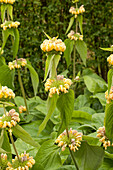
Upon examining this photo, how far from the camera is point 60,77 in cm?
140

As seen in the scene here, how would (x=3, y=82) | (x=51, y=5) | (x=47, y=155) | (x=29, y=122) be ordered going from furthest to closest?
1. (x=51, y=5)
2. (x=29, y=122)
3. (x=3, y=82)
4. (x=47, y=155)

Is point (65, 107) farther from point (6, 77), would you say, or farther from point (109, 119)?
point (6, 77)

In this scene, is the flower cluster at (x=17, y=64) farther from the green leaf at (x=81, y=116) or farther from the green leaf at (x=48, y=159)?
the green leaf at (x=48, y=159)

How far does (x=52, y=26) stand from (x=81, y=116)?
2368 mm

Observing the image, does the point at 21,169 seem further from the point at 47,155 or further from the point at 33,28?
the point at 33,28

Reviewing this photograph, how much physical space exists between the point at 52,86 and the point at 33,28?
10.7 feet

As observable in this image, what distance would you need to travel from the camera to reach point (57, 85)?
1341 millimetres

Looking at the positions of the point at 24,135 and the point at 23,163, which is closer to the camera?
the point at 24,135

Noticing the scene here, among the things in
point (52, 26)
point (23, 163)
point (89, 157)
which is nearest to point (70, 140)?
point (89, 157)

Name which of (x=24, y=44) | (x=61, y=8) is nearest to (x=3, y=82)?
(x=24, y=44)

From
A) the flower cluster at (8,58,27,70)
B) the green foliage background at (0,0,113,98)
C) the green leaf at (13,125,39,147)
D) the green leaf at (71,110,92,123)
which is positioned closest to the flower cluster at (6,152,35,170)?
the green leaf at (13,125,39,147)

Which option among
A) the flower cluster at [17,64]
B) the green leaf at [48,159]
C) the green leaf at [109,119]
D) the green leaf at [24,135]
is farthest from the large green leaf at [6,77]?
the green leaf at [109,119]

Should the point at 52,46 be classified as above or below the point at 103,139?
above

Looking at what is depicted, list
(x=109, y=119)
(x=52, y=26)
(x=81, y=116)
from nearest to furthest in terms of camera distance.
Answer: (x=109, y=119), (x=81, y=116), (x=52, y=26)
